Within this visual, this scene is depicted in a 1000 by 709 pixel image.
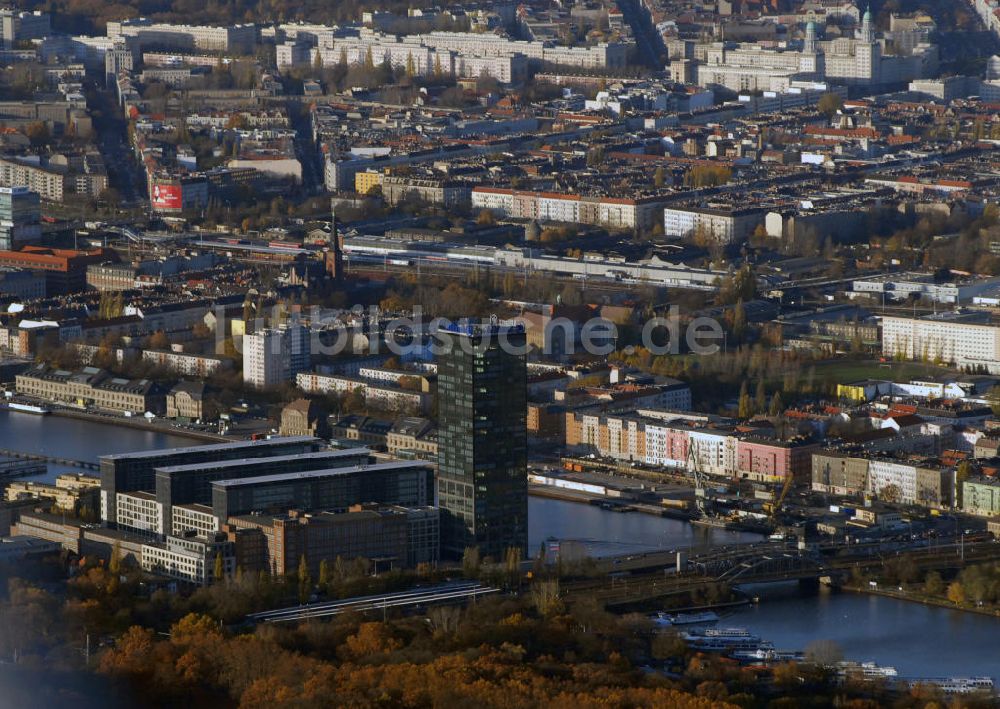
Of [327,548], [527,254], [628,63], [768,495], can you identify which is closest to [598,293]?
[527,254]

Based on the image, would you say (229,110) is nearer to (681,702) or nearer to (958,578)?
(958,578)

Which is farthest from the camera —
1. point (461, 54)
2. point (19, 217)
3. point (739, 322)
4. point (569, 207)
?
point (461, 54)

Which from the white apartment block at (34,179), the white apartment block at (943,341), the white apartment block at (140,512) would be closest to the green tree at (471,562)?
the white apartment block at (140,512)

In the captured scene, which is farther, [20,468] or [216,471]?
[20,468]

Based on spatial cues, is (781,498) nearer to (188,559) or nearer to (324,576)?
(324,576)

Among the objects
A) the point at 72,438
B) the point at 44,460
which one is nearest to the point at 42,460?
the point at 44,460

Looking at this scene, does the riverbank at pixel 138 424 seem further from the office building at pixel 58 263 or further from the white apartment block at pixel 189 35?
the white apartment block at pixel 189 35
